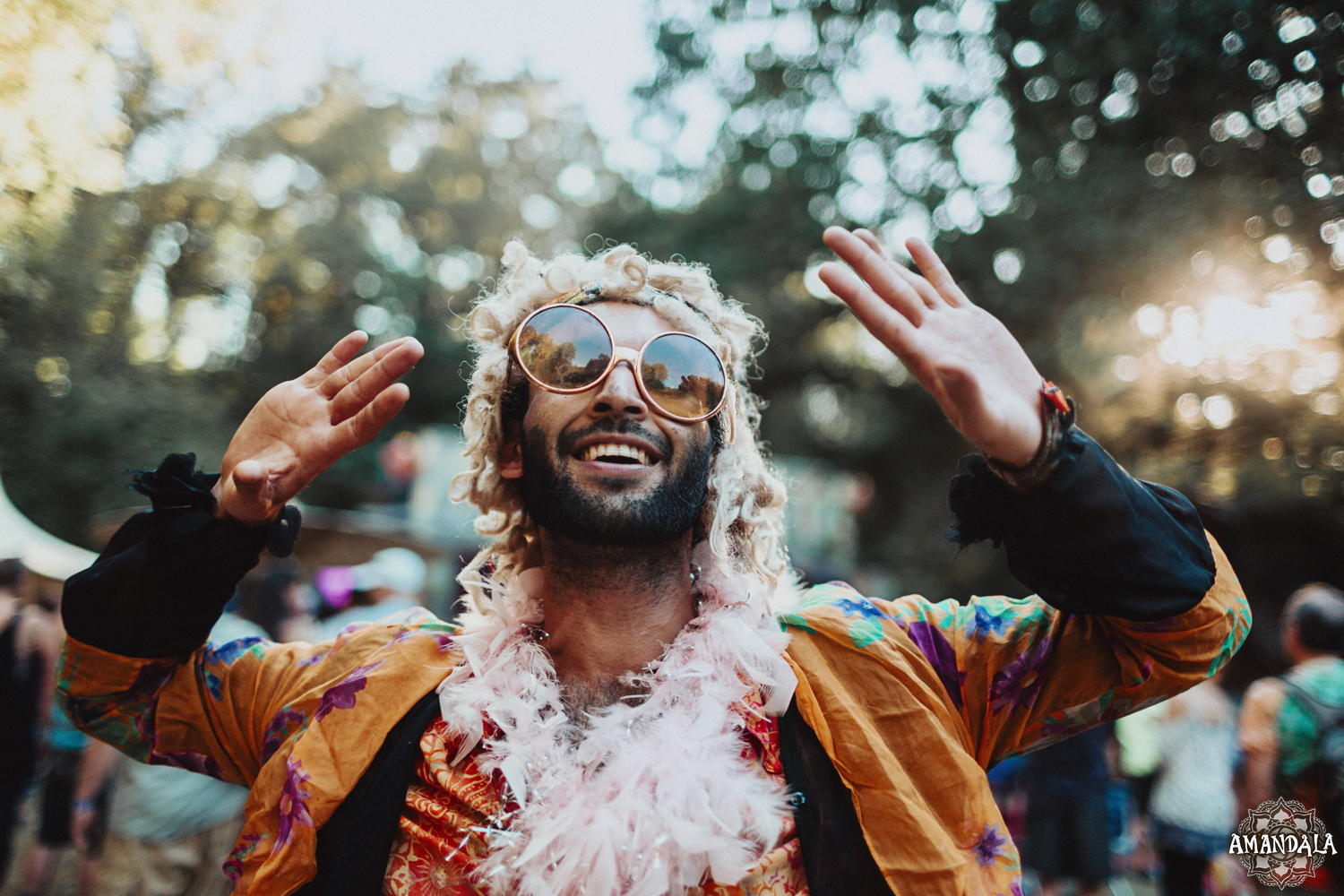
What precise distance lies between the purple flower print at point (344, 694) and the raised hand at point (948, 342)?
1.32 meters

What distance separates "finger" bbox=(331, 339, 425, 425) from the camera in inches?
69.8

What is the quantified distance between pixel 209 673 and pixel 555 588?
83 centimetres

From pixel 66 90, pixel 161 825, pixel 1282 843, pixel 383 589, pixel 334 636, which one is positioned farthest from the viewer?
pixel 383 589

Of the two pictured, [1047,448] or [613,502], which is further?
[613,502]

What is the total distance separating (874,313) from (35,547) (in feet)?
17.5

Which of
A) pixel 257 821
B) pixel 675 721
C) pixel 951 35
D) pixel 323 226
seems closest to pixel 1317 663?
pixel 675 721

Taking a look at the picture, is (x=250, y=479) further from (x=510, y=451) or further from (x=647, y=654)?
(x=647, y=654)

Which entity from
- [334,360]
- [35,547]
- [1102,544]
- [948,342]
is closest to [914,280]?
[948,342]

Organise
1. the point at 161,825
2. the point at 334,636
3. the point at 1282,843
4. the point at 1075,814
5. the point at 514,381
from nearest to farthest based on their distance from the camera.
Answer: the point at 514,381 → the point at 1282,843 → the point at 334,636 → the point at 161,825 → the point at 1075,814

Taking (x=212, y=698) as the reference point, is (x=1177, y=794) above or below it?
below

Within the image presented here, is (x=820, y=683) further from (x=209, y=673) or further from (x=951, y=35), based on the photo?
(x=951, y=35)

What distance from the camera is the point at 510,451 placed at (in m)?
2.30

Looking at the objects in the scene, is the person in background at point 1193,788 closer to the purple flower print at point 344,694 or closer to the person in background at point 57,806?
the purple flower print at point 344,694

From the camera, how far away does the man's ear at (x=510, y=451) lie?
90.2 inches
